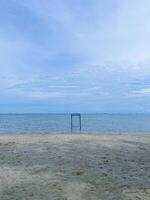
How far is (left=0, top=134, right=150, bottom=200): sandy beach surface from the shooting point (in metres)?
8.84

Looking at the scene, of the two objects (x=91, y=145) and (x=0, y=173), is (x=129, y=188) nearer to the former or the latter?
(x=0, y=173)

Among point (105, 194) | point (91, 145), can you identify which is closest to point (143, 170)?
point (105, 194)

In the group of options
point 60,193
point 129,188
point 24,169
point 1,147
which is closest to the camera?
point 60,193

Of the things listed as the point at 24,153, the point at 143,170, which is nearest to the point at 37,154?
the point at 24,153

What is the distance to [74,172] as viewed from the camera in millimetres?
11117

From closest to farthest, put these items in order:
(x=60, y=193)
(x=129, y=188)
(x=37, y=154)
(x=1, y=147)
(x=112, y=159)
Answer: (x=60, y=193)
(x=129, y=188)
(x=112, y=159)
(x=37, y=154)
(x=1, y=147)

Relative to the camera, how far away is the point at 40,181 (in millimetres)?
9977

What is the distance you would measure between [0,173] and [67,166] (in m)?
2.10

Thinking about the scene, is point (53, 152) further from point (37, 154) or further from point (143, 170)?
point (143, 170)

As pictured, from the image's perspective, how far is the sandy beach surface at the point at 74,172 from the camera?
29.0ft

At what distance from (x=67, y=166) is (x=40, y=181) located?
2.12 meters

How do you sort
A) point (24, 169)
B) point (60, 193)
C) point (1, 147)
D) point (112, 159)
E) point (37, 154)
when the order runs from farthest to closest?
point (1, 147), point (37, 154), point (112, 159), point (24, 169), point (60, 193)

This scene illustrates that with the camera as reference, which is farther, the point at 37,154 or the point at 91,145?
the point at 91,145

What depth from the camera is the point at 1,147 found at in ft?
55.0
